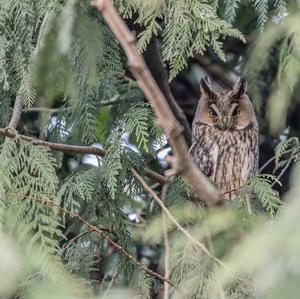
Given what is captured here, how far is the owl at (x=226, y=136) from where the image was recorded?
3223 millimetres

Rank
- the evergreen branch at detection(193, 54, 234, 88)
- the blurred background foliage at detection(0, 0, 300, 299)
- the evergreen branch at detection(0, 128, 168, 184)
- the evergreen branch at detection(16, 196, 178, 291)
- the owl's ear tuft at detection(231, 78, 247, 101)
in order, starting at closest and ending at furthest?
1. the blurred background foliage at detection(0, 0, 300, 299)
2. the evergreen branch at detection(16, 196, 178, 291)
3. the evergreen branch at detection(0, 128, 168, 184)
4. the owl's ear tuft at detection(231, 78, 247, 101)
5. the evergreen branch at detection(193, 54, 234, 88)

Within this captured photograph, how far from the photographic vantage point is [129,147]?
7.77ft

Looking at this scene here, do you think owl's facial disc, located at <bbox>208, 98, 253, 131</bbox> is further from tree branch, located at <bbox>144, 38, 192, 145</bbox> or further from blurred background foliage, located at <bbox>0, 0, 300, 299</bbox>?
blurred background foliage, located at <bbox>0, 0, 300, 299</bbox>

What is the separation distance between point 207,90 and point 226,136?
198mm

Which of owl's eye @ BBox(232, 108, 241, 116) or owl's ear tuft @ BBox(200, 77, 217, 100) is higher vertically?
owl's ear tuft @ BBox(200, 77, 217, 100)

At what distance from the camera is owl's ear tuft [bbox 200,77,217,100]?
3.43 m

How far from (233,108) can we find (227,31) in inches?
57.0

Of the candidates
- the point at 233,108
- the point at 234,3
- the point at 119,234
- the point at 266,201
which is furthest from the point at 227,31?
the point at 233,108

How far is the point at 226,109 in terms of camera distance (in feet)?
11.4

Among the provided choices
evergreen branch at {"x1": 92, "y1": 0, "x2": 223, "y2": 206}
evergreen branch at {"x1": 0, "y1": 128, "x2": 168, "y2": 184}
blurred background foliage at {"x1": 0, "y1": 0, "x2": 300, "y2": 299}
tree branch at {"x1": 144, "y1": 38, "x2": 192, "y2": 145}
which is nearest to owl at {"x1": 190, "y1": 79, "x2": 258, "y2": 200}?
tree branch at {"x1": 144, "y1": 38, "x2": 192, "y2": 145}

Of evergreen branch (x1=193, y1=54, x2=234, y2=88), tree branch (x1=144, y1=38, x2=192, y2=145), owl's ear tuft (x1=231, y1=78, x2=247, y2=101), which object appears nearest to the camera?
tree branch (x1=144, y1=38, x2=192, y2=145)

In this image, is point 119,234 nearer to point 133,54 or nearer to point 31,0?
point 31,0

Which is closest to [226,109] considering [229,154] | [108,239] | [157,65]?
[229,154]

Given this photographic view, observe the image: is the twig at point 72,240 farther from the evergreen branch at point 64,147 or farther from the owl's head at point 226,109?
the owl's head at point 226,109
